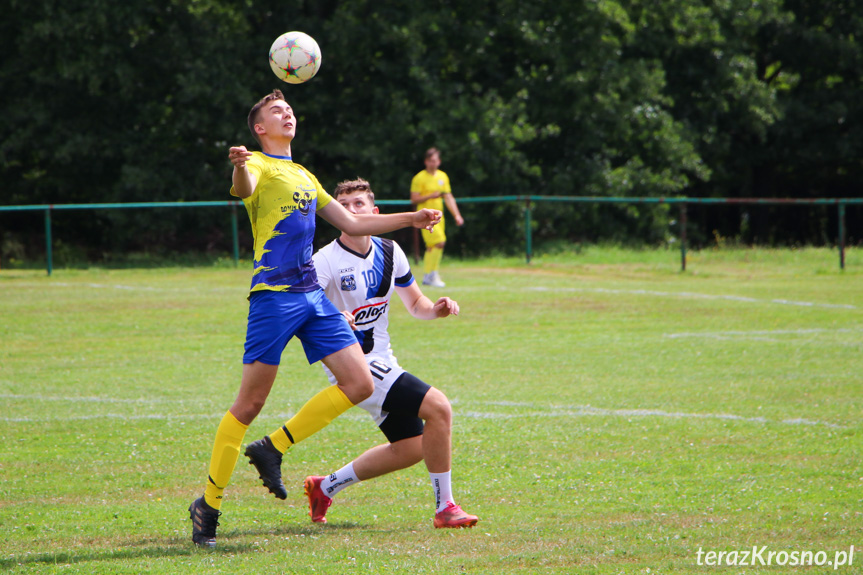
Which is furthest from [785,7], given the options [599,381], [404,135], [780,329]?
[599,381]

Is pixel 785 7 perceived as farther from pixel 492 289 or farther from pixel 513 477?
pixel 513 477

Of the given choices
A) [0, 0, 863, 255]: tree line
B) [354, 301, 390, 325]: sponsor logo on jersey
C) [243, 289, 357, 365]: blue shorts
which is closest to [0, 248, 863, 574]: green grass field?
[243, 289, 357, 365]: blue shorts

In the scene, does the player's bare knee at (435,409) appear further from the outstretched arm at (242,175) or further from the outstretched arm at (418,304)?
the outstretched arm at (242,175)

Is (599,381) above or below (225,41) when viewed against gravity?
below

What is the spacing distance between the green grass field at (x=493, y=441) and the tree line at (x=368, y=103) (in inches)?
419

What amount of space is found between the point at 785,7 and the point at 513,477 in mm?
30242

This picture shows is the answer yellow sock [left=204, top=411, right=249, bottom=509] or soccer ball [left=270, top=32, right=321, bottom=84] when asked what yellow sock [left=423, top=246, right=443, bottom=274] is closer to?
soccer ball [left=270, top=32, right=321, bottom=84]

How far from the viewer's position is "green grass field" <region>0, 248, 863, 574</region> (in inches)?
178

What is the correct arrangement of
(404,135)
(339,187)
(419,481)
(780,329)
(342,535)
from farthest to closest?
(404,135) < (780,329) < (419,481) < (339,187) < (342,535)

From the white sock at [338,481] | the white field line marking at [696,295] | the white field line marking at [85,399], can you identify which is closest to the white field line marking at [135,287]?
the white field line marking at [696,295]

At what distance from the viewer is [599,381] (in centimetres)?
929

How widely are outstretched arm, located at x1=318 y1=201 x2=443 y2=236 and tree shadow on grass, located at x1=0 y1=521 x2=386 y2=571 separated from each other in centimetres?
162

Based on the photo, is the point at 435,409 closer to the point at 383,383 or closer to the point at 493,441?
the point at 383,383

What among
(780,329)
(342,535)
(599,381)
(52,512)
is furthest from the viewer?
(780,329)
